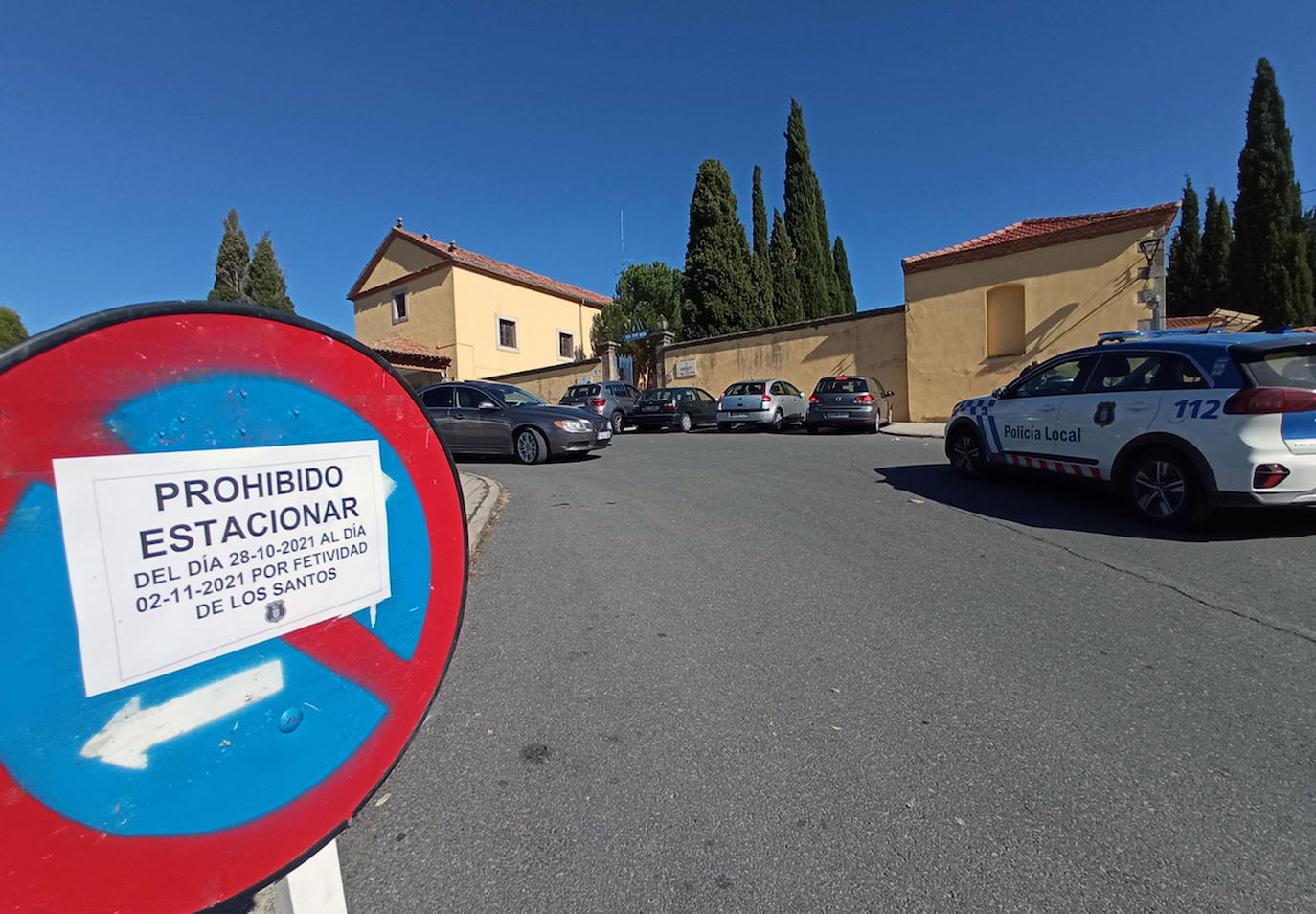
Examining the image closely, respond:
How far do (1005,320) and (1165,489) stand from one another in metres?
12.8

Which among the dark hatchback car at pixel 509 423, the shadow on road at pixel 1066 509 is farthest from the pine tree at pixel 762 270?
the shadow on road at pixel 1066 509

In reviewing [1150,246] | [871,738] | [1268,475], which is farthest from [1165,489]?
[1150,246]

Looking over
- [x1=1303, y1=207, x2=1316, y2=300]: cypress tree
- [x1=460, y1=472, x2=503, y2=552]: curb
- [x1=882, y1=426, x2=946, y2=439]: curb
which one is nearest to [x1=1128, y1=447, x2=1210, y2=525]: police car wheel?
[x1=460, y1=472, x2=503, y2=552]: curb

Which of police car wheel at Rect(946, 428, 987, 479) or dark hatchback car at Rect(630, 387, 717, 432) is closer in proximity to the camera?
police car wheel at Rect(946, 428, 987, 479)

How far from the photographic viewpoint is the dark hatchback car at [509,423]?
35.4 ft

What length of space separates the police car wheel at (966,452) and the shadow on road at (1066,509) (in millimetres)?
134

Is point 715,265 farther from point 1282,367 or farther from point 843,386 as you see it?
point 1282,367

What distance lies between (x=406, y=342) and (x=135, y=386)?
29571mm

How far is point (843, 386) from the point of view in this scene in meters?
15.9

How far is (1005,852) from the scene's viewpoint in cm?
186

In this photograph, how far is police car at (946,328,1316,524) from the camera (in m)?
4.66

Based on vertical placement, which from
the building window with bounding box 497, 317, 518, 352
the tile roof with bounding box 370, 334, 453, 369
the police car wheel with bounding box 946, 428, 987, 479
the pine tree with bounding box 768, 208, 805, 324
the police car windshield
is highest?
the pine tree with bounding box 768, 208, 805, 324

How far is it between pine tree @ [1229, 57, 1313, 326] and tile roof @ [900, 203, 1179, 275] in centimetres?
2412

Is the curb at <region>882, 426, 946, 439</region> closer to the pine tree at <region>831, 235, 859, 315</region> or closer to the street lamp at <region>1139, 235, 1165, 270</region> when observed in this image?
the street lamp at <region>1139, 235, 1165, 270</region>
